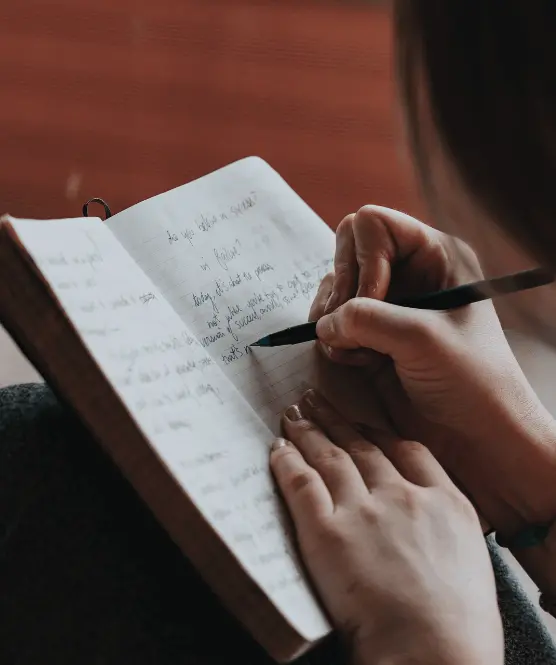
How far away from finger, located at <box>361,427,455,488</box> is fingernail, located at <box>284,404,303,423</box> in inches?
1.6

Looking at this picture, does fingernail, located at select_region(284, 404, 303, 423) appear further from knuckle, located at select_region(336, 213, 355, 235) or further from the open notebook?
knuckle, located at select_region(336, 213, 355, 235)

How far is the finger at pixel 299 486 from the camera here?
0.37m

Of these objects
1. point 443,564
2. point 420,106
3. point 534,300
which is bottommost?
point 443,564

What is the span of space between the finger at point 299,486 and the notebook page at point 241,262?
35 mm

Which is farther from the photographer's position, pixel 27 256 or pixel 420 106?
pixel 27 256

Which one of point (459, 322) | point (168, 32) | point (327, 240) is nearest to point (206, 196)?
point (327, 240)

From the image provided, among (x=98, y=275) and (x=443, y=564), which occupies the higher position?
(x=98, y=275)

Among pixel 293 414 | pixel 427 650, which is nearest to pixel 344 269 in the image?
pixel 293 414

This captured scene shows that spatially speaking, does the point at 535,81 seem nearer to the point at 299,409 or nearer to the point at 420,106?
the point at 420,106

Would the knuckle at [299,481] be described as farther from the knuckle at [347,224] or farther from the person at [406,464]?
the knuckle at [347,224]

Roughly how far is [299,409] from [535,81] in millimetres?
253

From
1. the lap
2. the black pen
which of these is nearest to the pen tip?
the black pen

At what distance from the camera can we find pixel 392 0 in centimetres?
25

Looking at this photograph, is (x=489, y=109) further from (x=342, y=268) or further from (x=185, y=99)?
(x=185, y=99)
